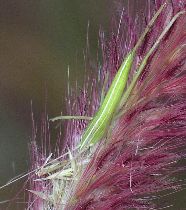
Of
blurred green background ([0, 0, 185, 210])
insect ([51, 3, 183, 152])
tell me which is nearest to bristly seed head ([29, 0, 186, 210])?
insect ([51, 3, 183, 152])

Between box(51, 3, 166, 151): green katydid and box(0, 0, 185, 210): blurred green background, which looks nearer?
box(51, 3, 166, 151): green katydid

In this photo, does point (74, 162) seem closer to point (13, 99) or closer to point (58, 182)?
A: point (58, 182)

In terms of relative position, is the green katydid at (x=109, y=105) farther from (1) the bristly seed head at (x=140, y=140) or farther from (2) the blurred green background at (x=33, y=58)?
(2) the blurred green background at (x=33, y=58)

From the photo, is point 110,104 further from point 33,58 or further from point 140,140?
point 33,58

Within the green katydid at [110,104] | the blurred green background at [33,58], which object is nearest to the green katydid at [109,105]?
the green katydid at [110,104]

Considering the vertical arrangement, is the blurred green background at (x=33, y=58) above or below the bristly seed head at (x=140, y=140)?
above

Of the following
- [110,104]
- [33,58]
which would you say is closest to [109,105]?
[110,104]

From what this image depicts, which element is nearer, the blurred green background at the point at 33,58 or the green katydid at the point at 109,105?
the green katydid at the point at 109,105

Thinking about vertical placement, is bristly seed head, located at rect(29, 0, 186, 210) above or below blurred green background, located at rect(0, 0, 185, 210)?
below

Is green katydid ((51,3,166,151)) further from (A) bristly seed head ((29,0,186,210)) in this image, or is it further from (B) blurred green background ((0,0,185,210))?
(B) blurred green background ((0,0,185,210))
